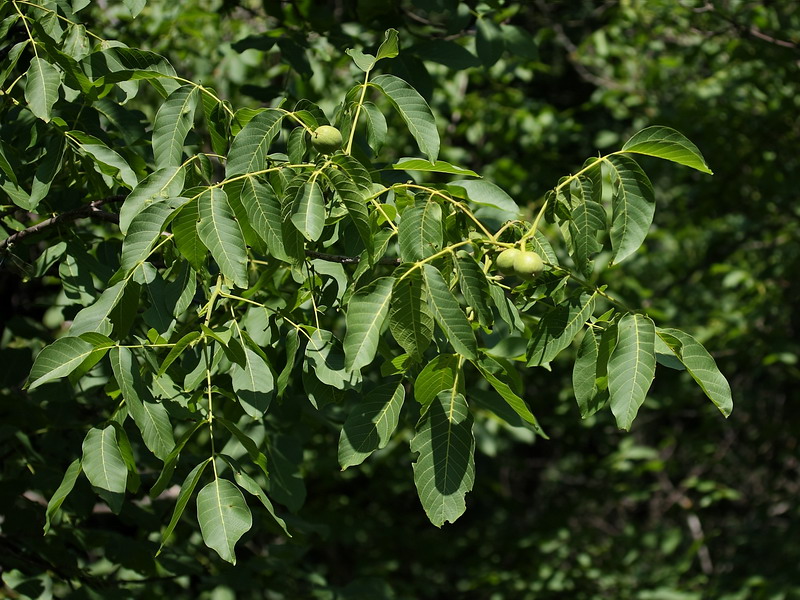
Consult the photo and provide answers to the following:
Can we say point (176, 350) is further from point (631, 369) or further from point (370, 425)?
point (631, 369)

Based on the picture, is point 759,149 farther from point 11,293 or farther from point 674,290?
point 11,293

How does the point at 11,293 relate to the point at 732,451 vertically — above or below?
above

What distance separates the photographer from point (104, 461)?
1378mm

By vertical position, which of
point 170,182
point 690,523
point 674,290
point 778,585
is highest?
point 170,182

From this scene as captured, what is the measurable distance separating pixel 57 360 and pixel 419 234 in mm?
595

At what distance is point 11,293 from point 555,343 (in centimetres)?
199

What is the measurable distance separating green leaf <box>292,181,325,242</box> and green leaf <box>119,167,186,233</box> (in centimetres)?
24

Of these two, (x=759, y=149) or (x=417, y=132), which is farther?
(x=759, y=149)

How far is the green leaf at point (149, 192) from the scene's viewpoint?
1.38 m

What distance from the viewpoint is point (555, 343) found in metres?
1.35

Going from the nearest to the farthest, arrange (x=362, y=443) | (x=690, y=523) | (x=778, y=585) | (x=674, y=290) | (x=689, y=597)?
(x=362, y=443) < (x=778, y=585) < (x=689, y=597) < (x=674, y=290) < (x=690, y=523)

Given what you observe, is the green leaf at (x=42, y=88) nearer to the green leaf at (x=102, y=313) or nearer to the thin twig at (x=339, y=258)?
the green leaf at (x=102, y=313)

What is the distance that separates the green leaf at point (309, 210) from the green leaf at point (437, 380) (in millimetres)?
274

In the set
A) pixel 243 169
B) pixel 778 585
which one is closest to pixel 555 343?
pixel 243 169
